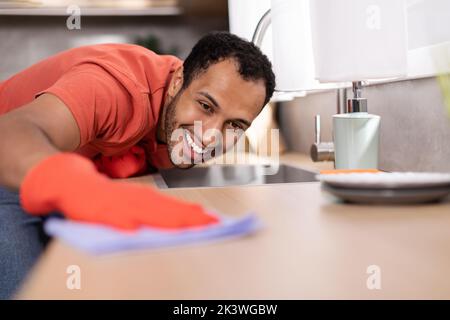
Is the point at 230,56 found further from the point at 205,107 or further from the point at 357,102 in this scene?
the point at 357,102

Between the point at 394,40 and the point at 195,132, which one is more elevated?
the point at 394,40

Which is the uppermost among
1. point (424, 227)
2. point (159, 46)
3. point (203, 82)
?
point (159, 46)

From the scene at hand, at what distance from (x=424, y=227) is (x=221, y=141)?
0.82 metres

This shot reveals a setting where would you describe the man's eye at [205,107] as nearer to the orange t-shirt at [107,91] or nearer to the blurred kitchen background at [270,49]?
the orange t-shirt at [107,91]

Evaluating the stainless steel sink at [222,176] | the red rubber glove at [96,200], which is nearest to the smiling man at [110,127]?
the red rubber glove at [96,200]

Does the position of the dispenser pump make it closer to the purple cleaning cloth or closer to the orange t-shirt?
the orange t-shirt

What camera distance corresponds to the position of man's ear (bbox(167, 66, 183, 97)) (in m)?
1.43

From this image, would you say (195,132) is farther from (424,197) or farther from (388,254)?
(388,254)

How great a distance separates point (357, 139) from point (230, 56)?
0.42 m

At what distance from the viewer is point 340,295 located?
390 millimetres

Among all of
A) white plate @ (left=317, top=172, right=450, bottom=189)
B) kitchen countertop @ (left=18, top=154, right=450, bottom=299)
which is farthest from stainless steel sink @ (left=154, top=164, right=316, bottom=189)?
kitchen countertop @ (left=18, top=154, right=450, bottom=299)

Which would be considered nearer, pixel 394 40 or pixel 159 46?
pixel 394 40

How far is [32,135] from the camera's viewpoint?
2.52 feet
